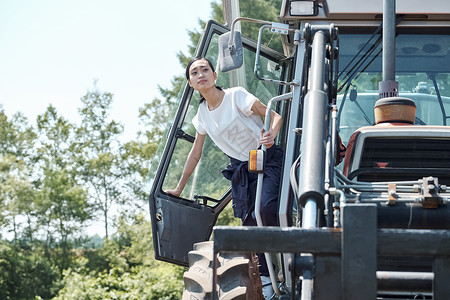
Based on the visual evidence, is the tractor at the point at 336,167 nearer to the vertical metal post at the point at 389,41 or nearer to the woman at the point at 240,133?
the vertical metal post at the point at 389,41

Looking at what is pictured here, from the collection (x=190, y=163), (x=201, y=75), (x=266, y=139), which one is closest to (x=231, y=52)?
(x=201, y=75)

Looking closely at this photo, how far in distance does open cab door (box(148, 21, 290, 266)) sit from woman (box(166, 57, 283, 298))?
440 mm

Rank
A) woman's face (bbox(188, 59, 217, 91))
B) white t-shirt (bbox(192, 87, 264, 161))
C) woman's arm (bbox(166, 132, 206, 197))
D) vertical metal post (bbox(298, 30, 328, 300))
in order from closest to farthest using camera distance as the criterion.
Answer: vertical metal post (bbox(298, 30, 328, 300)), white t-shirt (bbox(192, 87, 264, 161)), woman's face (bbox(188, 59, 217, 91)), woman's arm (bbox(166, 132, 206, 197))

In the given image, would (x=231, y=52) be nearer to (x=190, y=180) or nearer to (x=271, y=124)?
(x=271, y=124)

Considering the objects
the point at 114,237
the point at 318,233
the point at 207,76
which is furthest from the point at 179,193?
the point at 114,237

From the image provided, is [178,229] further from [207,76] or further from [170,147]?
[207,76]

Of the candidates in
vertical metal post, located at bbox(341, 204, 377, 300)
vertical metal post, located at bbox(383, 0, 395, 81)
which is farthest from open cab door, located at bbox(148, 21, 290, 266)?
vertical metal post, located at bbox(341, 204, 377, 300)

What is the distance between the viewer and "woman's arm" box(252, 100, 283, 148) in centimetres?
452

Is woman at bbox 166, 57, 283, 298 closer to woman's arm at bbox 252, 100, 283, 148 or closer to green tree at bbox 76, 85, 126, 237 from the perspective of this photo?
woman's arm at bbox 252, 100, 283, 148

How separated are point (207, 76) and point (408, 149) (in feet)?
4.81

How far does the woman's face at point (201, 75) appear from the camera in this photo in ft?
17.0

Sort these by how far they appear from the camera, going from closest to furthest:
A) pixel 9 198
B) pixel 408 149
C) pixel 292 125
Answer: pixel 408 149, pixel 292 125, pixel 9 198

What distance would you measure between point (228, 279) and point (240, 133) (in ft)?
3.34

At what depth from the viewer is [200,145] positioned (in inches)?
223
